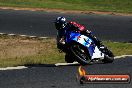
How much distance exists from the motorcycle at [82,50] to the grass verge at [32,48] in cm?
217

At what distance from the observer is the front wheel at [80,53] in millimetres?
14055

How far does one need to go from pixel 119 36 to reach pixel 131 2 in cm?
1530

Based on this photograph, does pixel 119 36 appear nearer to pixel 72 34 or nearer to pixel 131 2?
pixel 72 34

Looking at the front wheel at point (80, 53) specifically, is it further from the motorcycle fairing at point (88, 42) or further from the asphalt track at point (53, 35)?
the asphalt track at point (53, 35)

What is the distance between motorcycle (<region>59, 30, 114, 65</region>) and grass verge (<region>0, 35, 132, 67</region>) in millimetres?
2165

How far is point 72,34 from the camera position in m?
14.2

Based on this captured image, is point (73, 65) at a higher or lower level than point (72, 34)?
lower

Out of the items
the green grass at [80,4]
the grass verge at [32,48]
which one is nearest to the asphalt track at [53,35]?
the grass verge at [32,48]

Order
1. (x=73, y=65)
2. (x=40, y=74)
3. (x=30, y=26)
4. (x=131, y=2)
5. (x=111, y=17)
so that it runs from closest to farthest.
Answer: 1. (x=40, y=74)
2. (x=73, y=65)
3. (x=30, y=26)
4. (x=111, y=17)
5. (x=131, y=2)

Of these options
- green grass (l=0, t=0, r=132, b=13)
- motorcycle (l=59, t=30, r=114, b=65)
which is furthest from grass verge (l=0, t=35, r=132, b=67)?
green grass (l=0, t=0, r=132, b=13)

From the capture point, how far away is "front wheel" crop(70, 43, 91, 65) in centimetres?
1405

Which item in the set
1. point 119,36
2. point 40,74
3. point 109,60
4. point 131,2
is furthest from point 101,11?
point 40,74

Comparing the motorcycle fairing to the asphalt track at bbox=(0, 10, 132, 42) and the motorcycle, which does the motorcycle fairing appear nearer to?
the motorcycle

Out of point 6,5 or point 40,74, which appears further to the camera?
point 6,5
